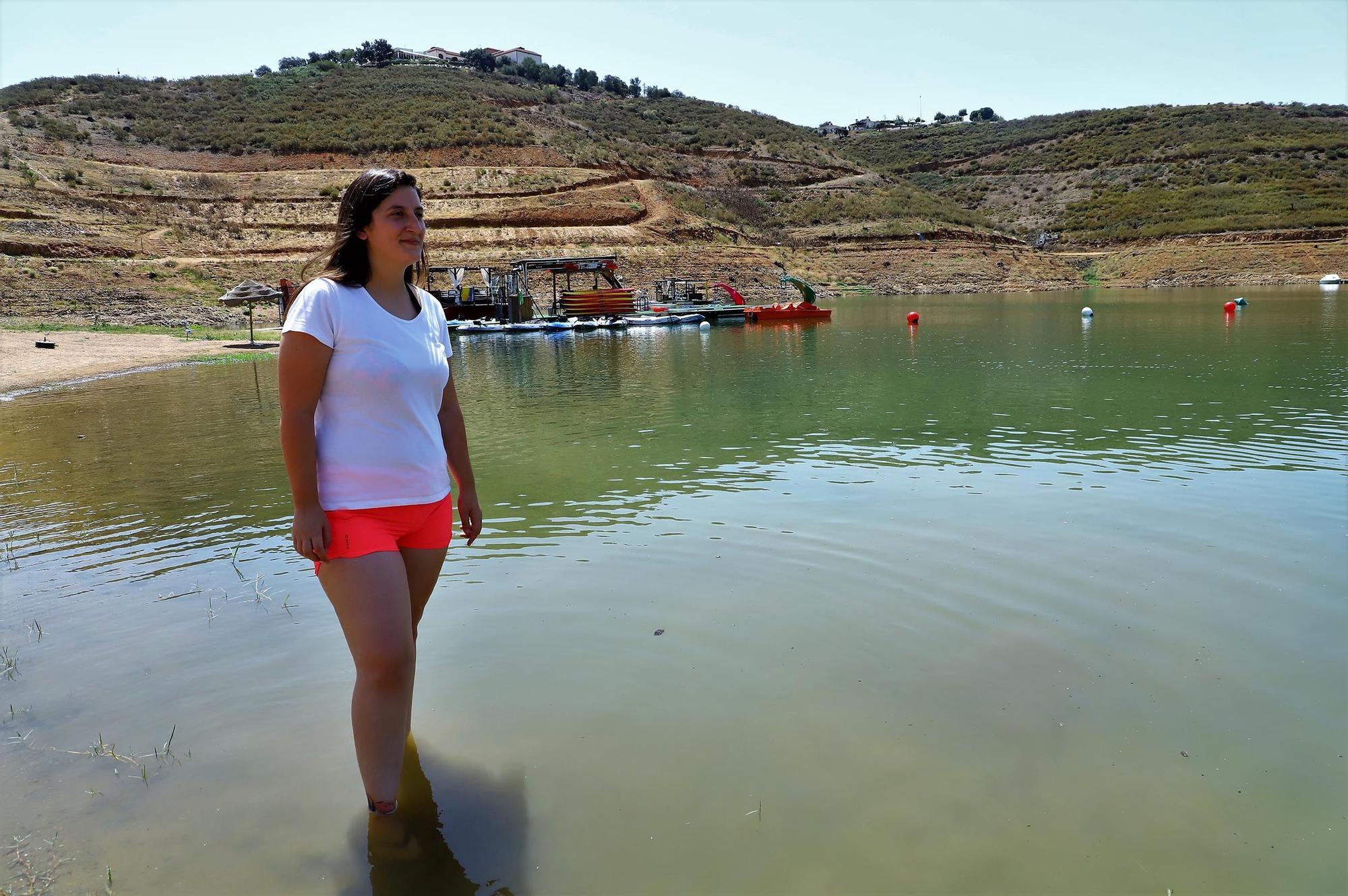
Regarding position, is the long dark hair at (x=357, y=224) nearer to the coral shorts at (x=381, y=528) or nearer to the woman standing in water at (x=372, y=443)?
the woman standing in water at (x=372, y=443)

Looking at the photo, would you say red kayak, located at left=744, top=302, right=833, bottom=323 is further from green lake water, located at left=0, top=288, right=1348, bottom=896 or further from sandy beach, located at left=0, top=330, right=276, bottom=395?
green lake water, located at left=0, top=288, right=1348, bottom=896

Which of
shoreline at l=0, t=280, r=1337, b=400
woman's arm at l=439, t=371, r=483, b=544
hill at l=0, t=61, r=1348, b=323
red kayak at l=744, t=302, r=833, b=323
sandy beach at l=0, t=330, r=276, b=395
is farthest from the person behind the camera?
hill at l=0, t=61, r=1348, b=323

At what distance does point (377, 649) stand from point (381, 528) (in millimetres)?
377

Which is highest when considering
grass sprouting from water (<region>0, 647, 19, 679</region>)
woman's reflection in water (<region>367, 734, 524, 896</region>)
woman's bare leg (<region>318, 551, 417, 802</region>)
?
woman's bare leg (<region>318, 551, 417, 802</region>)

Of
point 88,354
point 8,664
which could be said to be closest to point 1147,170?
point 88,354

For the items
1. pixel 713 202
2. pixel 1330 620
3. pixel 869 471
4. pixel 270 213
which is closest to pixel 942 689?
pixel 1330 620

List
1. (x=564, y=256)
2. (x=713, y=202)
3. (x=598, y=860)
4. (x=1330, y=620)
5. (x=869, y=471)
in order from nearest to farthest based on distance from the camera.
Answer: (x=598, y=860) → (x=1330, y=620) → (x=869, y=471) → (x=564, y=256) → (x=713, y=202)

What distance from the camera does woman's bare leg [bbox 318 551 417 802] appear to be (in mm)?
2793

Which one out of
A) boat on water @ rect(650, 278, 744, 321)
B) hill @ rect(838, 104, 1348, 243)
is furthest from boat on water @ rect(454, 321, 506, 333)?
hill @ rect(838, 104, 1348, 243)

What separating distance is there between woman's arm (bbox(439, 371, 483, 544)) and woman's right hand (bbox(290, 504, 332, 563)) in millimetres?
552

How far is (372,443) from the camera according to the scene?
9.09ft

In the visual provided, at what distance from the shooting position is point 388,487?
280cm

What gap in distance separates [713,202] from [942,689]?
6537 cm

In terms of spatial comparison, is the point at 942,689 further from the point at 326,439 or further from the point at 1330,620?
the point at 326,439
